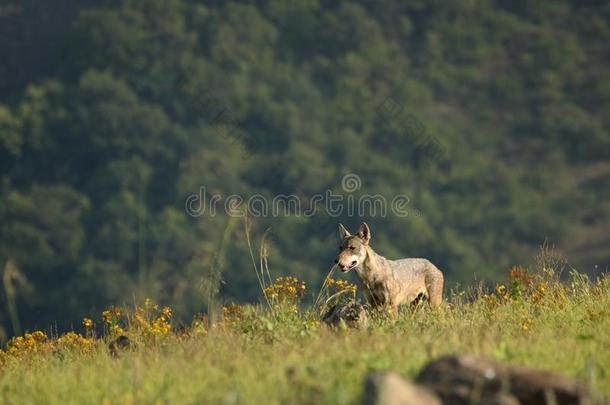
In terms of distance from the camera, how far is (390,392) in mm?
8828

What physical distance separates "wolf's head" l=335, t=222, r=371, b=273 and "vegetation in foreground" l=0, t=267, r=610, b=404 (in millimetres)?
361

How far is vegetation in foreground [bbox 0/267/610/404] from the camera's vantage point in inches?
415

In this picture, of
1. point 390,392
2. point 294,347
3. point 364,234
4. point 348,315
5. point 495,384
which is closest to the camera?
point 390,392

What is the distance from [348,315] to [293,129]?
130969 millimetres

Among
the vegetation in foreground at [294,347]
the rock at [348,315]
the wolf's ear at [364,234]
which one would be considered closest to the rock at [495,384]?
the vegetation in foreground at [294,347]

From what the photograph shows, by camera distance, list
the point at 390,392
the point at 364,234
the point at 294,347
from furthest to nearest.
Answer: the point at 364,234
the point at 294,347
the point at 390,392

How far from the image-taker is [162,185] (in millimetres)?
132750

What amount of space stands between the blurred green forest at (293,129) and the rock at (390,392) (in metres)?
86.7

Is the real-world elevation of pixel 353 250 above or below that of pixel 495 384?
below

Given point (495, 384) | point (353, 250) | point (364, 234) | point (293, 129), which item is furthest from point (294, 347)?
point (293, 129)

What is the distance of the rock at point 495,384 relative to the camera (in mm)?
9266

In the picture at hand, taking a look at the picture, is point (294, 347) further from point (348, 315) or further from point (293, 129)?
point (293, 129)

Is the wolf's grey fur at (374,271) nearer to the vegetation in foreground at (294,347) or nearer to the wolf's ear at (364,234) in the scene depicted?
the wolf's ear at (364,234)

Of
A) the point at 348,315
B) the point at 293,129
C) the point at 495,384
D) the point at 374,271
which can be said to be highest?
the point at 495,384
